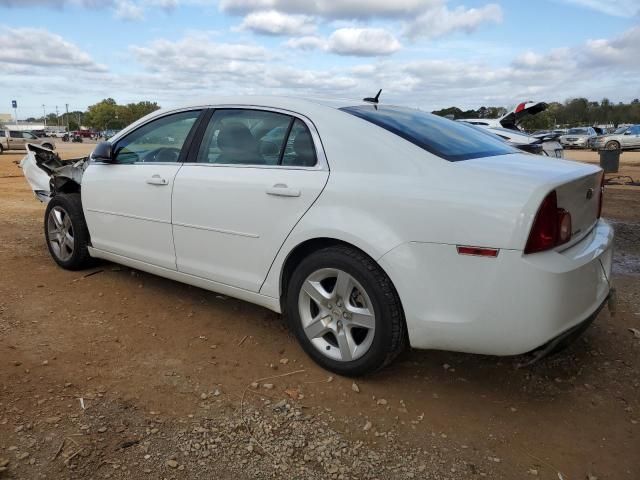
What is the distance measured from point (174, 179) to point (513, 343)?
2.45m

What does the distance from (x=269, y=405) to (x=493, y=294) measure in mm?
1291

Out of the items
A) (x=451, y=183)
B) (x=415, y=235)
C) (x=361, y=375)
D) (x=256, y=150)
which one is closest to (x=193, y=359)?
(x=361, y=375)

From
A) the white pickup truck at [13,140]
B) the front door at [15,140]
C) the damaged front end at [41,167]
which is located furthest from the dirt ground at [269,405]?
the front door at [15,140]

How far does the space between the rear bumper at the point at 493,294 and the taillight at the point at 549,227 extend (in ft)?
0.16

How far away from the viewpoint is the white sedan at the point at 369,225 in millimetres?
2496

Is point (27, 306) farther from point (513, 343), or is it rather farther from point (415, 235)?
point (513, 343)

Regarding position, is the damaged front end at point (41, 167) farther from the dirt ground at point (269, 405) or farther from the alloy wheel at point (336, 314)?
the alloy wheel at point (336, 314)

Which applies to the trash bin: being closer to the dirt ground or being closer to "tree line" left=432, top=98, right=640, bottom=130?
the dirt ground

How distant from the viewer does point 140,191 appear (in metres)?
4.01

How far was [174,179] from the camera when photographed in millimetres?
3756

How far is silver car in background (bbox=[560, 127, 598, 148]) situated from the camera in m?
31.7

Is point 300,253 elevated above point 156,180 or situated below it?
below

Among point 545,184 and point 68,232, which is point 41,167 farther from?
point 545,184

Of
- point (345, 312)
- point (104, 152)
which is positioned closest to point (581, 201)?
point (345, 312)
